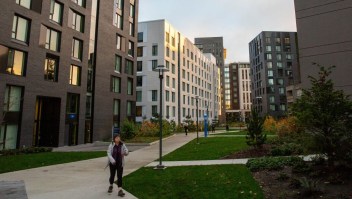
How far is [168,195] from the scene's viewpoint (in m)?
8.54

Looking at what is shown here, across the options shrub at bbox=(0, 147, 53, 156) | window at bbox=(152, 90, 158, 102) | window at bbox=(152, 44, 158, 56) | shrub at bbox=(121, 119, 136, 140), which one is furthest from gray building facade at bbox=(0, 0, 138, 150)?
window at bbox=(152, 44, 158, 56)

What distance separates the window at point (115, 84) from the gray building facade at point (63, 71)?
0.15 metres

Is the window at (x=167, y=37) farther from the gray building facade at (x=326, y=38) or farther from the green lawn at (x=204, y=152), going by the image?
the gray building facade at (x=326, y=38)

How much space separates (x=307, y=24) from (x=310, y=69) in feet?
9.12

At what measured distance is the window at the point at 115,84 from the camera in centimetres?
3822

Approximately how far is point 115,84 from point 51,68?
37.6 feet

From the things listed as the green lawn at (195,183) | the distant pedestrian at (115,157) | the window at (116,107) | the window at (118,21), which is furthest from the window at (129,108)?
the distant pedestrian at (115,157)

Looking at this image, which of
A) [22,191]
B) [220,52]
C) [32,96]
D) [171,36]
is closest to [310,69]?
[22,191]

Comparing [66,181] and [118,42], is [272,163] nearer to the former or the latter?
[66,181]

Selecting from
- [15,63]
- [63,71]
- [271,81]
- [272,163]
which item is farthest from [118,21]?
[271,81]

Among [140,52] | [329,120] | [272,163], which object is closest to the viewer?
[329,120]

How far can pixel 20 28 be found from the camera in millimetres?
25250

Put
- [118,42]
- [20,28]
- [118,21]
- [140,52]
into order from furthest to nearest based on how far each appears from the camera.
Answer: [140,52]
[118,21]
[118,42]
[20,28]

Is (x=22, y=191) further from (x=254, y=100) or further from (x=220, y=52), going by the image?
(x=220, y=52)
